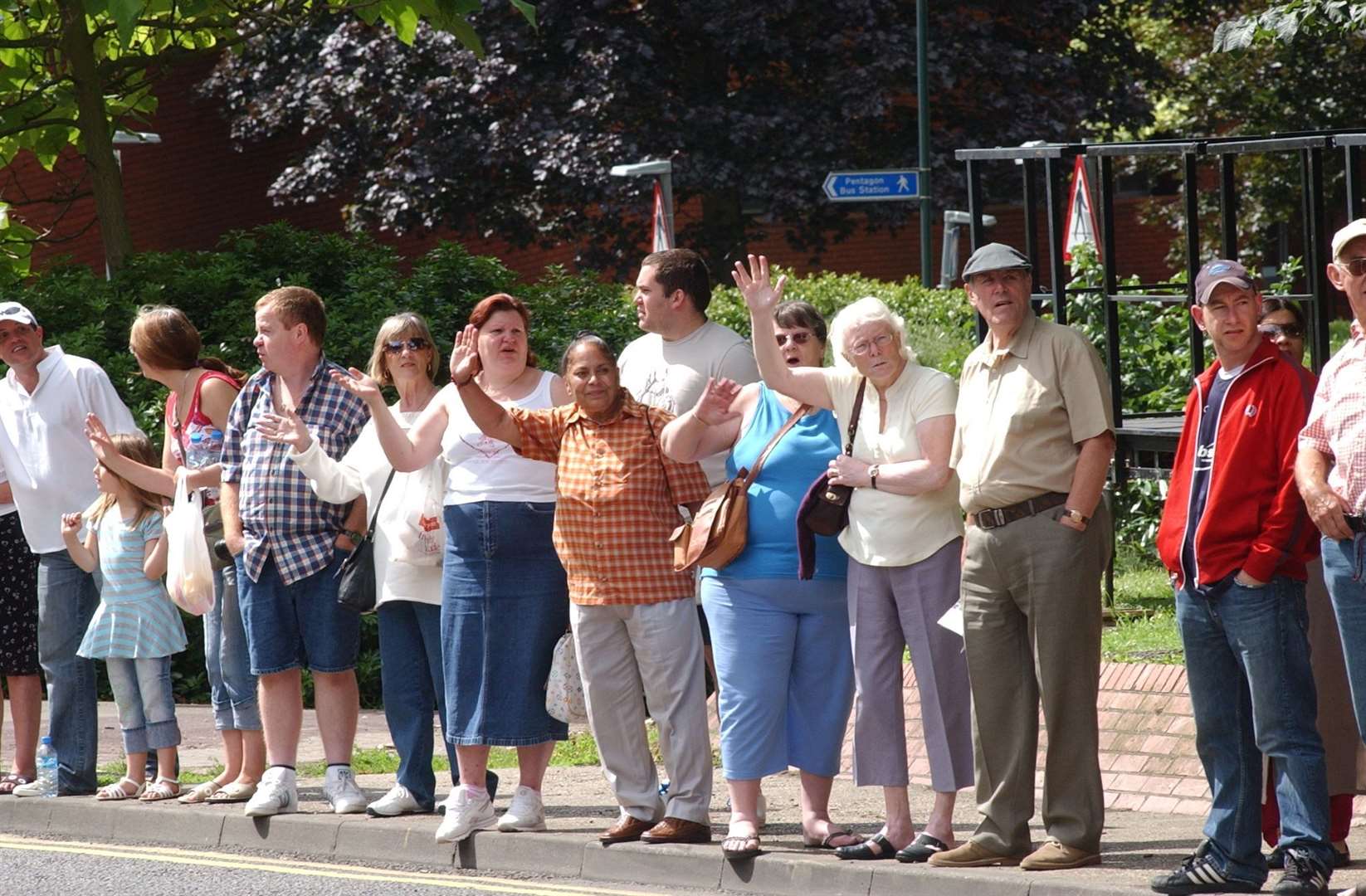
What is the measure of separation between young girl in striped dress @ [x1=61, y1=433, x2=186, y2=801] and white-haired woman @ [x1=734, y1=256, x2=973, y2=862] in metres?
3.20

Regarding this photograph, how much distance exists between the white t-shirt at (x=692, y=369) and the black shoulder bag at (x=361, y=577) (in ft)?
3.82

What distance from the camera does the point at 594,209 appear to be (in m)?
29.6

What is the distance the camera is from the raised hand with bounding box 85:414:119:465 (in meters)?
8.52

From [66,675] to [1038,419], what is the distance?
4668 millimetres

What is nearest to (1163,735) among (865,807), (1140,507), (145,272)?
(865,807)

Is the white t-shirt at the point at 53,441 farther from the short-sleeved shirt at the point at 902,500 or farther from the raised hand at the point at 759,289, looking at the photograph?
the short-sleeved shirt at the point at 902,500

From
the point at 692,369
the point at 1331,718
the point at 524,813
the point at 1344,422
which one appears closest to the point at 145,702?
the point at 524,813

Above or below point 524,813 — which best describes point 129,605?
above

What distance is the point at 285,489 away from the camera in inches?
317

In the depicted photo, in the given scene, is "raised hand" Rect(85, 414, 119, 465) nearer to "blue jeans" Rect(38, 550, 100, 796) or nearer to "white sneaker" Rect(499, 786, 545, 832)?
"blue jeans" Rect(38, 550, 100, 796)

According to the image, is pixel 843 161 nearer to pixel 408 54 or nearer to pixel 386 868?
pixel 408 54

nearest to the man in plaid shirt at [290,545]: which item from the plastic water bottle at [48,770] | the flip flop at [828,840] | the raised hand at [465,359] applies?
the raised hand at [465,359]

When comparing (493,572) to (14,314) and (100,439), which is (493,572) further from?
(14,314)

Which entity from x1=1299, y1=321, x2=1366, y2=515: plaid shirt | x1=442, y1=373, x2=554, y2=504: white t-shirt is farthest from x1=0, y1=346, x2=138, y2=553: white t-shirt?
x1=1299, y1=321, x2=1366, y2=515: plaid shirt
